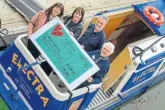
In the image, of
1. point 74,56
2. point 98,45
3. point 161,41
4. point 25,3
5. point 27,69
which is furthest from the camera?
point 25,3

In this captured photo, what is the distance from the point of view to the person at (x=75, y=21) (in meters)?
5.46

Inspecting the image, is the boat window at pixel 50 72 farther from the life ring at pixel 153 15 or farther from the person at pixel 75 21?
the life ring at pixel 153 15

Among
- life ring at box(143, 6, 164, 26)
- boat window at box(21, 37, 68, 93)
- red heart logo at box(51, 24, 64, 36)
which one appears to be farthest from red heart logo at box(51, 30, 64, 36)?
life ring at box(143, 6, 164, 26)

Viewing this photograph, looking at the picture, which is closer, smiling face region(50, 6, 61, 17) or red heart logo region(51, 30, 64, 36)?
red heart logo region(51, 30, 64, 36)

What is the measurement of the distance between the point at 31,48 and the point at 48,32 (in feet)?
1.90

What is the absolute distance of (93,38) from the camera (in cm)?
566

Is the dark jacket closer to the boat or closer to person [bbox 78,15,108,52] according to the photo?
person [bbox 78,15,108,52]

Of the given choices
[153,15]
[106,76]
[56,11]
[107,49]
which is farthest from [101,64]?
[153,15]

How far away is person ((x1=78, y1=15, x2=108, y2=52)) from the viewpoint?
5594 mm

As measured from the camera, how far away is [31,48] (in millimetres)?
5602

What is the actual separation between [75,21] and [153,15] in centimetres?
251

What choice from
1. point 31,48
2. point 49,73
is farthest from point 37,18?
point 49,73

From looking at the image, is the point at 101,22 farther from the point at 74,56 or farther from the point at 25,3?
the point at 25,3

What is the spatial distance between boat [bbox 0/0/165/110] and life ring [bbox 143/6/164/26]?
7 cm
